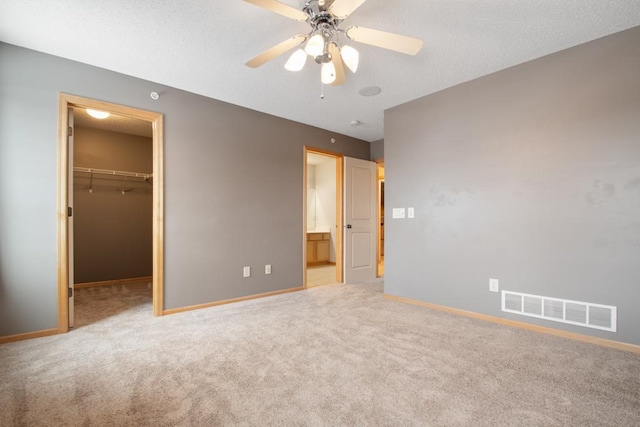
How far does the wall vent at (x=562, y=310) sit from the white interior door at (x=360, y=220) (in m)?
2.40

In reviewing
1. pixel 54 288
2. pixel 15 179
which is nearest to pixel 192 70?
pixel 15 179

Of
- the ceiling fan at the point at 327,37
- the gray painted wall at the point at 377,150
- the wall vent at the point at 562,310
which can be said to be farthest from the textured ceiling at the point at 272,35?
the wall vent at the point at 562,310

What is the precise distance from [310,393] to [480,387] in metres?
1.07

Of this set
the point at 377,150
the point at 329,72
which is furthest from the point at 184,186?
the point at 377,150

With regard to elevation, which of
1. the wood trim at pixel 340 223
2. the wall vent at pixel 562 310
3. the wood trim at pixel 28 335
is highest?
the wood trim at pixel 340 223

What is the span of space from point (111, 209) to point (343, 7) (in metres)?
5.12

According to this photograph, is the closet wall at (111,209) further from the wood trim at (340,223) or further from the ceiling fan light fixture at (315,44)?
the ceiling fan light fixture at (315,44)

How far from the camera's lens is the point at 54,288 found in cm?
274

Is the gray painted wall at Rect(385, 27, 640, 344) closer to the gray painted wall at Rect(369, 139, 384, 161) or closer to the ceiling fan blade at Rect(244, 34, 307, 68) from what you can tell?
the gray painted wall at Rect(369, 139, 384, 161)

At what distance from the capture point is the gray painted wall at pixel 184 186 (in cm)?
259

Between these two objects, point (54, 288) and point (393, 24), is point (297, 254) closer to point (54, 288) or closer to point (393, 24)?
point (54, 288)

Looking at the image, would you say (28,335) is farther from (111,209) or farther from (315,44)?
(315,44)

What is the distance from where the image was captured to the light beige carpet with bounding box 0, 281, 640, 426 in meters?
1.58

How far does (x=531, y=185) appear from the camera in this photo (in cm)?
283
